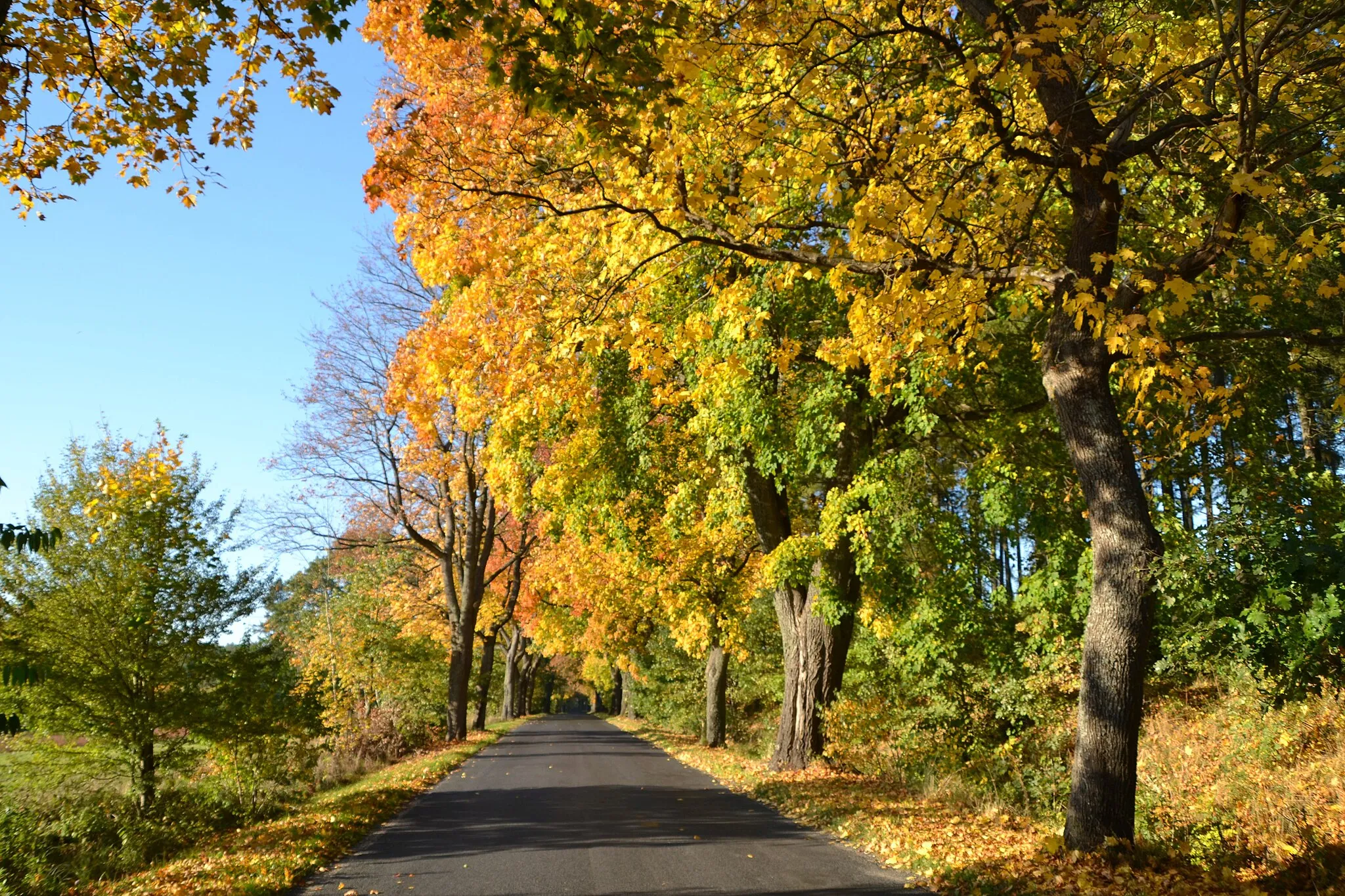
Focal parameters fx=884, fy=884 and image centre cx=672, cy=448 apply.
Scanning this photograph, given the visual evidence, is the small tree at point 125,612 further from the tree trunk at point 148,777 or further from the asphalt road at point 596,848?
the asphalt road at point 596,848

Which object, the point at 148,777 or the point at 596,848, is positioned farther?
the point at 148,777

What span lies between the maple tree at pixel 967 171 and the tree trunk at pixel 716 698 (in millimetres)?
16118

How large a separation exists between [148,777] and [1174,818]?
12199 mm

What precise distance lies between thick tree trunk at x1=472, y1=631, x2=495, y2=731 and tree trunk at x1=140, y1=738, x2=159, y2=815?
21.6m

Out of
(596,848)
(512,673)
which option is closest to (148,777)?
(596,848)

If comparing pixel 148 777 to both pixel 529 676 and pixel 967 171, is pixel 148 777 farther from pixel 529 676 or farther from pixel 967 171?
pixel 529 676

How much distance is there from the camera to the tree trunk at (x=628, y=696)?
48.3 metres

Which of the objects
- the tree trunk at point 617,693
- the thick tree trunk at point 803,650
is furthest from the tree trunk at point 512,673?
the thick tree trunk at point 803,650

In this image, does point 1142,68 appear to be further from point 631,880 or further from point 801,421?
point 631,880

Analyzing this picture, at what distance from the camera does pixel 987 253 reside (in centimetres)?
895

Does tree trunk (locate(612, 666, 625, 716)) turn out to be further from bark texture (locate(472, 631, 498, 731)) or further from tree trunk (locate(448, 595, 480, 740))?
tree trunk (locate(448, 595, 480, 740))

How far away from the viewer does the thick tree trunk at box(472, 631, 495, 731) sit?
108ft

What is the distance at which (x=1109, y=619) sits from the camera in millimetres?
7355

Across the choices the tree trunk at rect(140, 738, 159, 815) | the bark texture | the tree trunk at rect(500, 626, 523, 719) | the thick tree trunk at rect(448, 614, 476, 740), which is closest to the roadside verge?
the tree trunk at rect(140, 738, 159, 815)
